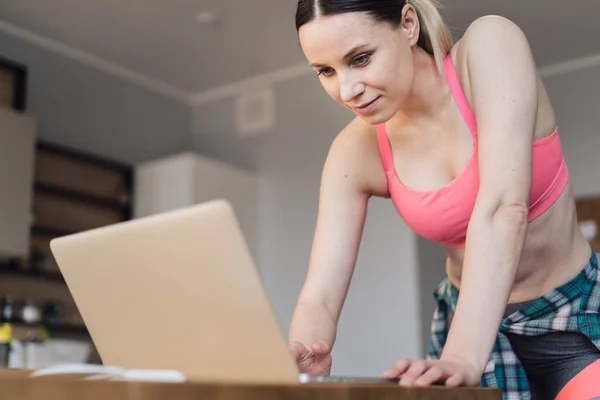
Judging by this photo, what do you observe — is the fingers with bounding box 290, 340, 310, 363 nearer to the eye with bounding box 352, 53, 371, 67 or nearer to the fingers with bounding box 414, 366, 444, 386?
the fingers with bounding box 414, 366, 444, 386

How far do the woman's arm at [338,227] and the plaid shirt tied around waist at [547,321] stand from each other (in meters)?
0.24

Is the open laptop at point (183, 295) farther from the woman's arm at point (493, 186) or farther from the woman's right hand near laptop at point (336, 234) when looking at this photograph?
the woman's right hand near laptop at point (336, 234)

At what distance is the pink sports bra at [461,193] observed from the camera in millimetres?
1014

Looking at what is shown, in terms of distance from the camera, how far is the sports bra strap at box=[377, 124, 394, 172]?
44.1 inches

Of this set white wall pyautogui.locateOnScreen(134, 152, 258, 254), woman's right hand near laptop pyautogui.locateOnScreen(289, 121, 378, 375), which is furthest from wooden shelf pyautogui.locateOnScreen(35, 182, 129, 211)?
woman's right hand near laptop pyautogui.locateOnScreen(289, 121, 378, 375)

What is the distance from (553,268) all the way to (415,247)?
313cm

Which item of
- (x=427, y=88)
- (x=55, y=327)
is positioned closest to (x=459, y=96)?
(x=427, y=88)

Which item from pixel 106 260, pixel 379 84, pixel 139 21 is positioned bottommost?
pixel 106 260

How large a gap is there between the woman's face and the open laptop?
0.39 metres

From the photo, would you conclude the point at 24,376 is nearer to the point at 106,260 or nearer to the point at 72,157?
the point at 106,260

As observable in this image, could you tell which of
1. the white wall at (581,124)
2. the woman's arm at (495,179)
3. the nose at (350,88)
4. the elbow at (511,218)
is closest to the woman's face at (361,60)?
the nose at (350,88)

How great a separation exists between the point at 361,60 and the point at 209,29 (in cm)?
337

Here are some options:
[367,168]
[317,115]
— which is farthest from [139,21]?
[367,168]

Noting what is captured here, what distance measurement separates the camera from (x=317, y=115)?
4.69m
